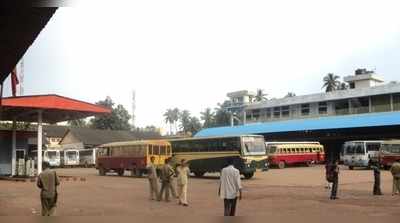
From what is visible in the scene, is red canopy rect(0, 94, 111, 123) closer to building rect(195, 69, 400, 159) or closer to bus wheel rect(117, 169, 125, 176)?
bus wheel rect(117, 169, 125, 176)

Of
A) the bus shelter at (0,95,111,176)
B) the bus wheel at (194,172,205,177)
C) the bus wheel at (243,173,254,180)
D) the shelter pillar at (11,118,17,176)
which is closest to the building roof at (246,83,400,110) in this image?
the bus wheel at (194,172,205,177)

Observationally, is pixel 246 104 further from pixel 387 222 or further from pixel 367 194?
pixel 387 222

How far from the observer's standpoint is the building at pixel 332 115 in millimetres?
43844

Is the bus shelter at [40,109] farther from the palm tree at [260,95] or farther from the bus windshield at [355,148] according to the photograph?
the palm tree at [260,95]

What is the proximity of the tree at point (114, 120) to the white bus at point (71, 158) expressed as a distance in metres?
29.6

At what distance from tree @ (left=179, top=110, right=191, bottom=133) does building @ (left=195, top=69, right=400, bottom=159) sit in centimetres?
2345

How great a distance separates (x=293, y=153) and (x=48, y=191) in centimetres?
3410

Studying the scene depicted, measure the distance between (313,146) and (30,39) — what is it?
1580 inches

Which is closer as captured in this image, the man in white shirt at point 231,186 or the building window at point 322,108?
the man in white shirt at point 231,186

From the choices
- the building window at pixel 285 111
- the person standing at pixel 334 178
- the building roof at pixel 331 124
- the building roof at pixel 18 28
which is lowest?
the person standing at pixel 334 178

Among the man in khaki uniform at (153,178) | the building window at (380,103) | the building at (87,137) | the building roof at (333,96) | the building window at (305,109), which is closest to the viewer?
the man in khaki uniform at (153,178)

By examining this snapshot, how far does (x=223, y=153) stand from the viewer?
2850 centimetres

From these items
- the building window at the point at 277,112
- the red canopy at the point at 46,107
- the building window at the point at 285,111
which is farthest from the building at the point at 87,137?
the red canopy at the point at 46,107

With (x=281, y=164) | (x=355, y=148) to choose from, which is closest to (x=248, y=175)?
(x=355, y=148)
